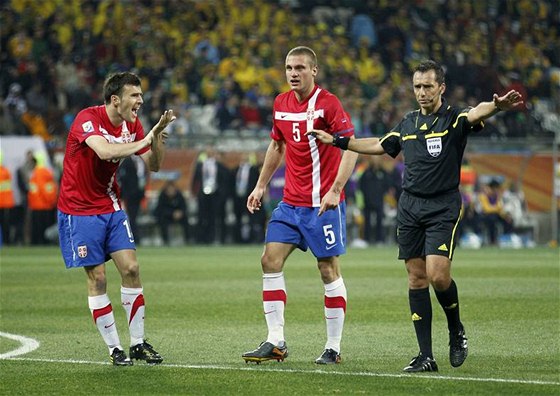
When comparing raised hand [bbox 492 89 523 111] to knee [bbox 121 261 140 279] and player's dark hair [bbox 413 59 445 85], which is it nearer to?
player's dark hair [bbox 413 59 445 85]

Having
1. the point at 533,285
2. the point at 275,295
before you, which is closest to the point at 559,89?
the point at 533,285

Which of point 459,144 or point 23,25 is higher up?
point 23,25

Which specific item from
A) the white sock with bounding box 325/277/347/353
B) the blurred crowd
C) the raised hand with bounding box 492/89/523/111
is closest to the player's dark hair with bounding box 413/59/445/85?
the raised hand with bounding box 492/89/523/111

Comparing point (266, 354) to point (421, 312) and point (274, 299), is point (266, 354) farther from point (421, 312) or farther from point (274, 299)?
point (421, 312)

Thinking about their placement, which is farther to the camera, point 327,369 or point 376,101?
point 376,101

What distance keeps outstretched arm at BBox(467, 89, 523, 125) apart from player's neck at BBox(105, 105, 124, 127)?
2600mm

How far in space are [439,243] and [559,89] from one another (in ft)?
84.3

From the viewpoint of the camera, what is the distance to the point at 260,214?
93.1 ft

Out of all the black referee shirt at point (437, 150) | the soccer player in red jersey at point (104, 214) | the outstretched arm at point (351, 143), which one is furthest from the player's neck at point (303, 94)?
the soccer player in red jersey at point (104, 214)

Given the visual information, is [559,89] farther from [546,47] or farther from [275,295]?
[275,295]

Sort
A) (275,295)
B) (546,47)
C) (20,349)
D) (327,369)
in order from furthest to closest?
(546,47) → (20,349) → (275,295) → (327,369)

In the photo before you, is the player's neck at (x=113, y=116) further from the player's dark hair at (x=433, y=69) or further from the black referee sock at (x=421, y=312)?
the black referee sock at (x=421, y=312)

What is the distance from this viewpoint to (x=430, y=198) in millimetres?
8570

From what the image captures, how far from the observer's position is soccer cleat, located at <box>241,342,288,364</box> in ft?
29.4
